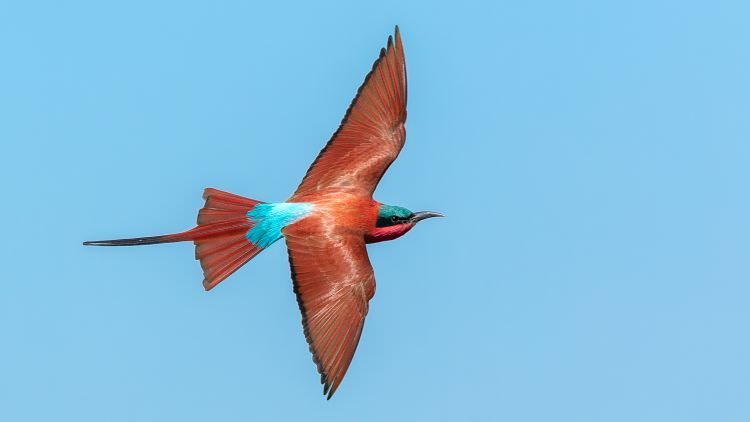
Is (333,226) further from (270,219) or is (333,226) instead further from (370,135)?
(370,135)

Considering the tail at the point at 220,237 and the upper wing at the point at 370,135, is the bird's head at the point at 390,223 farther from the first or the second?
the tail at the point at 220,237

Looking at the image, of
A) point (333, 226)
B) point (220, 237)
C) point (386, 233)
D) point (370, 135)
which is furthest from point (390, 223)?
point (220, 237)

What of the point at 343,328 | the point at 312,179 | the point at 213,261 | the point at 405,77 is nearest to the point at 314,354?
the point at 343,328

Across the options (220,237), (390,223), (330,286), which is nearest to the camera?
(330,286)

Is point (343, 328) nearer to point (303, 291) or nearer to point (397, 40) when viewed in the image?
point (303, 291)

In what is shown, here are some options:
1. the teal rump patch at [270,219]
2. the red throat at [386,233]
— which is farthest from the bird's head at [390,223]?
the teal rump patch at [270,219]

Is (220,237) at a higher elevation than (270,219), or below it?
below
